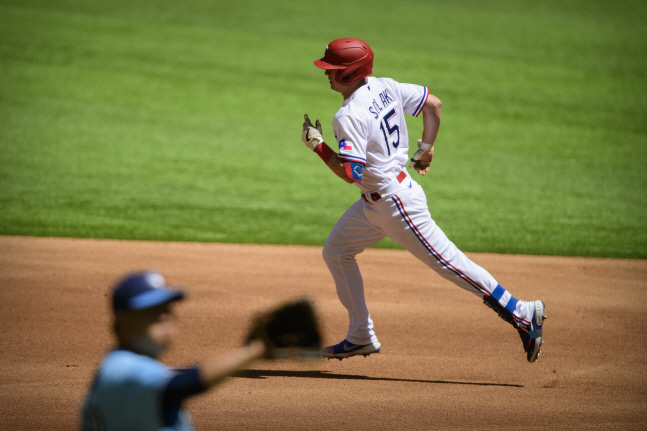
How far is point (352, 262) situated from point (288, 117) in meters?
10.6

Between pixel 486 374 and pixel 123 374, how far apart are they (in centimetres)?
357

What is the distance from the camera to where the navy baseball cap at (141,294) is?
214cm

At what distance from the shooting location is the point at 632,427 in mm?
4145

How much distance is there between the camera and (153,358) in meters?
2.21

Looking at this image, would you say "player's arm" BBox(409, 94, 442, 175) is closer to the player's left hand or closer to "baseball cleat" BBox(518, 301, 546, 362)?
the player's left hand

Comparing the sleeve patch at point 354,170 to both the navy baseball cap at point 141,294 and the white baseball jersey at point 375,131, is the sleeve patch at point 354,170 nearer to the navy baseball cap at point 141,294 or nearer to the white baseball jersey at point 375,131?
the white baseball jersey at point 375,131

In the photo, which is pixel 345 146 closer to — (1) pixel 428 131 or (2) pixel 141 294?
(1) pixel 428 131

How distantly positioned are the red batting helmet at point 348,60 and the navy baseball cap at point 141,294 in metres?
2.93

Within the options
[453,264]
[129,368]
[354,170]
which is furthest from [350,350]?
[129,368]

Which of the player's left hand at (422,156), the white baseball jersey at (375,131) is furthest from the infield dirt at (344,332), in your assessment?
the player's left hand at (422,156)

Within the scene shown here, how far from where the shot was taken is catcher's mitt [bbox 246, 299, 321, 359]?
2.20m

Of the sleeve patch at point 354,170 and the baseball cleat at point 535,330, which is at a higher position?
the sleeve patch at point 354,170

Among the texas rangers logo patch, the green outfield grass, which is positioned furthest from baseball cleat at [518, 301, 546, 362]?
the green outfield grass

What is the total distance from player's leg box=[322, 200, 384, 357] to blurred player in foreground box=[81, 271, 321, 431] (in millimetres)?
2860
